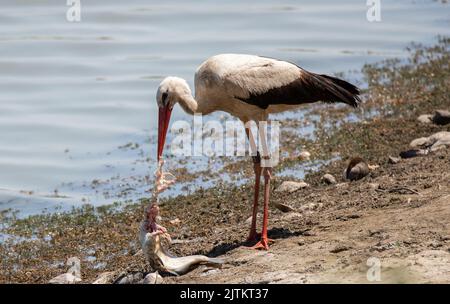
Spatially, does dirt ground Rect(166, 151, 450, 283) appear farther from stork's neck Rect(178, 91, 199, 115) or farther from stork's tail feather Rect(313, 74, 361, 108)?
stork's neck Rect(178, 91, 199, 115)

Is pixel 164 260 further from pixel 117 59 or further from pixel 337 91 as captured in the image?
pixel 117 59

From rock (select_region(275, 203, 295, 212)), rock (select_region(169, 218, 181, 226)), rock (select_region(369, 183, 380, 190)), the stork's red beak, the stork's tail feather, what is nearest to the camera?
the stork's red beak

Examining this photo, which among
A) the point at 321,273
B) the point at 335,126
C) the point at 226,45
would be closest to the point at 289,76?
the point at 321,273

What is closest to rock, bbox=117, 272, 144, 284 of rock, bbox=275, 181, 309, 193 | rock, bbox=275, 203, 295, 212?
rock, bbox=275, 203, 295, 212

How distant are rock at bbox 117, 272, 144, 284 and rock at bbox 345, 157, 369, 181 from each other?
3258mm

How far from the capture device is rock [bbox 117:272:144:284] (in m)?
7.61

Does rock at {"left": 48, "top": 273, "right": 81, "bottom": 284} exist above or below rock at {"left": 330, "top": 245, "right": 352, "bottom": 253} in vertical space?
below

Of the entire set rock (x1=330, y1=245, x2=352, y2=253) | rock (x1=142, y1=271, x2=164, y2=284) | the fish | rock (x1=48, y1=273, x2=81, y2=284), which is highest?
rock (x1=330, y1=245, x2=352, y2=253)

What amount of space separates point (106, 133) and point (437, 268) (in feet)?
24.4

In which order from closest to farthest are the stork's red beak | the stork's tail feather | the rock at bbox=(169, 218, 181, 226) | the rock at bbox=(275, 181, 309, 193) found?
the stork's red beak
the stork's tail feather
the rock at bbox=(169, 218, 181, 226)
the rock at bbox=(275, 181, 309, 193)

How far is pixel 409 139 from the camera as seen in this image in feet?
37.9

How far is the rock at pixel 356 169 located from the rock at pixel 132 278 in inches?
128

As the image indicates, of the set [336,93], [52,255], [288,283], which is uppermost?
[336,93]

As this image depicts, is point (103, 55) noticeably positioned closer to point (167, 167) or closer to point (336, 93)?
point (167, 167)
